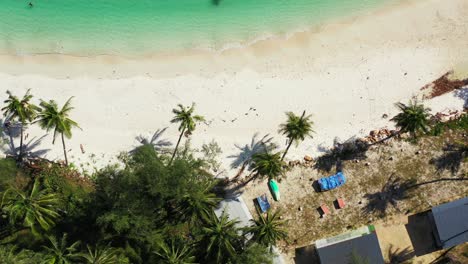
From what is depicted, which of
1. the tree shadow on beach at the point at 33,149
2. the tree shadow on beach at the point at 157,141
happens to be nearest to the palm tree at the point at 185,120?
the tree shadow on beach at the point at 157,141

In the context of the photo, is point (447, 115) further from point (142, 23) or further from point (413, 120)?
point (142, 23)

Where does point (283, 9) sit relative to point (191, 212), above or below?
above

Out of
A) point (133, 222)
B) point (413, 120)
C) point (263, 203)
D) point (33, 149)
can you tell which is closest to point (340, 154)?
point (413, 120)

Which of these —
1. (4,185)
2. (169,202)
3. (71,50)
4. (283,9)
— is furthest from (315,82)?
(4,185)

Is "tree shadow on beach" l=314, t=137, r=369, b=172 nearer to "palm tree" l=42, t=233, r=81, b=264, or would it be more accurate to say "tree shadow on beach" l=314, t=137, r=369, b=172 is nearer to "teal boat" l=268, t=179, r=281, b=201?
"teal boat" l=268, t=179, r=281, b=201

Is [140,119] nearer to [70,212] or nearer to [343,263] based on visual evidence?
[70,212]

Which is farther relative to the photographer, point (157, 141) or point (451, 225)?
point (157, 141)

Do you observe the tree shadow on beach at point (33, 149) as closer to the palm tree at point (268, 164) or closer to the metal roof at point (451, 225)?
the palm tree at point (268, 164)
